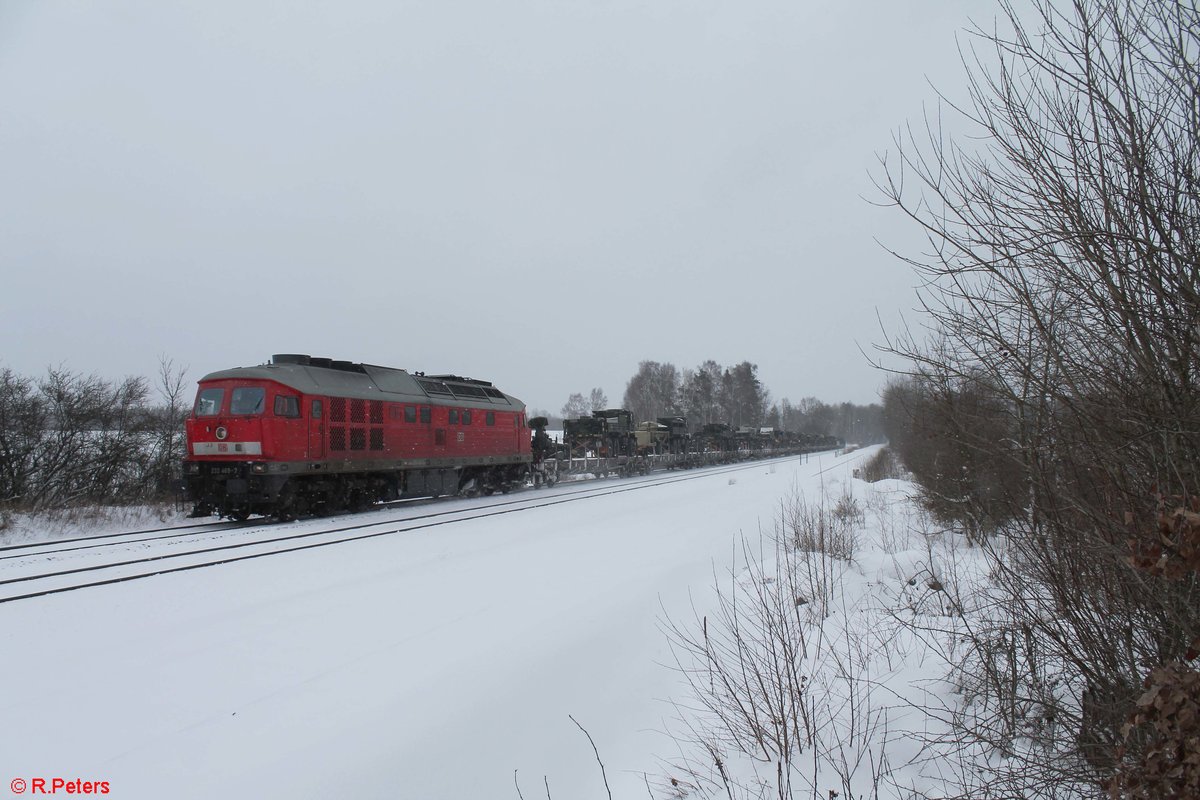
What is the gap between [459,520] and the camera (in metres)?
13.4

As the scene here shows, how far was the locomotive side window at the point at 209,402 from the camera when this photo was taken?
538 inches

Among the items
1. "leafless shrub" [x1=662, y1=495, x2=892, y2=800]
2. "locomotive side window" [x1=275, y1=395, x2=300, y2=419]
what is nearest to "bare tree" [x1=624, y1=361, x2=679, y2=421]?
"locomotive side window" [x1=275, y1=395, x2=300, y2=419]

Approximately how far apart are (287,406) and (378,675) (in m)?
10.2

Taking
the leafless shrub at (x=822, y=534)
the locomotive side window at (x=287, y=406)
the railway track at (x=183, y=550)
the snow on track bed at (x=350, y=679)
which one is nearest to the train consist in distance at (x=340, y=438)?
the locomotive side window at (x=287, y=406)

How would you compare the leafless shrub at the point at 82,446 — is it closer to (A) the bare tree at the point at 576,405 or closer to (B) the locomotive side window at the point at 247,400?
(B) the locomotive side window at the point at 247,400

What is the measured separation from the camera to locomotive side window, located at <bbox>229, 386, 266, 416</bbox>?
1335 centimetres

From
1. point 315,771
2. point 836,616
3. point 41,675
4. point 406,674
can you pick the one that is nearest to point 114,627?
point 41,675

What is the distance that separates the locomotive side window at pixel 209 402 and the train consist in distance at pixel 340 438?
2 cm

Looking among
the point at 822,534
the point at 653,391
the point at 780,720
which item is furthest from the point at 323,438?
the point at 653,391

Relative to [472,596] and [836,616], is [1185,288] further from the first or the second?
[472,596]

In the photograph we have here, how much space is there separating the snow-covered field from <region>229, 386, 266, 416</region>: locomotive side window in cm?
544

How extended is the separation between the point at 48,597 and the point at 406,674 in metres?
4.81

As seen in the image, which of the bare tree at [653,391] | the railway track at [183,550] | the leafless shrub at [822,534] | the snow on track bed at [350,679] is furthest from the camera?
the bare tree at [653,391]

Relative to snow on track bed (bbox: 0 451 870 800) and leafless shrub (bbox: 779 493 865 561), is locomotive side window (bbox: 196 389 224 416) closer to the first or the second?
snow on track bed (bbox: 0 451 870 800)
